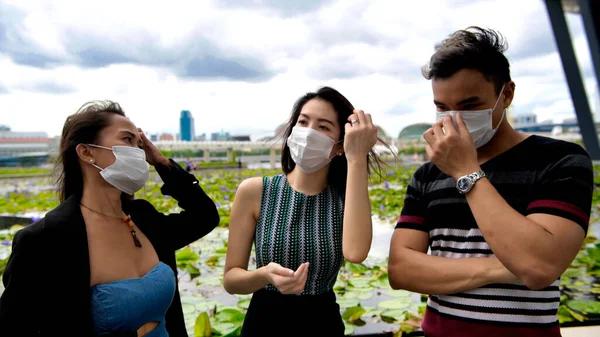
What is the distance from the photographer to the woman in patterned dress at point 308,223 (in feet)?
3.86

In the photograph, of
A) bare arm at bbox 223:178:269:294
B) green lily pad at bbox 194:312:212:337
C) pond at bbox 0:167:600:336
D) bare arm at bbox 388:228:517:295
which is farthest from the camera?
pond at bbox 0:167:600:336

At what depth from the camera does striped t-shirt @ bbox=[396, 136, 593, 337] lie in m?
0.95

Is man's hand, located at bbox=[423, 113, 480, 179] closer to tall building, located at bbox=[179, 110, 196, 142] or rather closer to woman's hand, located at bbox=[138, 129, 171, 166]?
woman's hand, located at bbox=[138, 129, 171, 166]

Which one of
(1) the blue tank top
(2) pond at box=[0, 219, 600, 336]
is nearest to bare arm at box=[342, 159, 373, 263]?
(1) the blue tank top

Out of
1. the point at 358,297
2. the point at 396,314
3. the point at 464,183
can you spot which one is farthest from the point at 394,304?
the point at 464,183

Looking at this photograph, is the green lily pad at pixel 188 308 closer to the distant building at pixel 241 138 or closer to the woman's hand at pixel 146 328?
the woman's hand at pixel 146 328

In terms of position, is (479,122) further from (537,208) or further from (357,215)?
(357,215)

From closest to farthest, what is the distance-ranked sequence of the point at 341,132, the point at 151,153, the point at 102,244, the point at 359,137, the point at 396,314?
1. the point at 359,137
2. the point at 102,244
3. the point at 341,132
4. the point at 151,153
5. the point at 396,314

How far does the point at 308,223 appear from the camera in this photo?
1.28 m

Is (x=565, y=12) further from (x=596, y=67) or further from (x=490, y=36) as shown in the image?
(x=490, y=36)

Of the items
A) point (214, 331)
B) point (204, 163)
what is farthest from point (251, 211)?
point (204, 163)

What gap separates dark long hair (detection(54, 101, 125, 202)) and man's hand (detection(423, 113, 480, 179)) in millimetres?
999

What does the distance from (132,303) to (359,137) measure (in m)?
0.77

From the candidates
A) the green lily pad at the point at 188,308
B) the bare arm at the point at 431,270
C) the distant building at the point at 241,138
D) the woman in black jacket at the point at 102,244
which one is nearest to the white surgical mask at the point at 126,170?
the woman in black jacket at the point at 102,244
